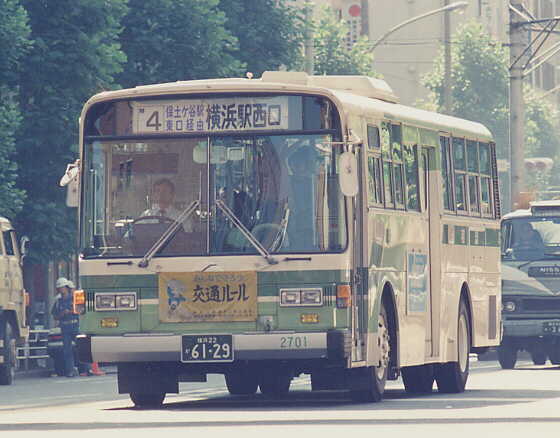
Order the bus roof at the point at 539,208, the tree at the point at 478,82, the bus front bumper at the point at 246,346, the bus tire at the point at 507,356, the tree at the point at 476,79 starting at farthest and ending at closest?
the tree at the point at 476,79
the tree at the point at 478,82
the bus tire at the point at 507,356
the bus roof at the point at 539,208
the bus front bumper at the point at 246,346

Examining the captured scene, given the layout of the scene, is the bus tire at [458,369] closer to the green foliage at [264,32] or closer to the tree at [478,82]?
A: the green foliage at [264,32]

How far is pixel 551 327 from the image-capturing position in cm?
3139

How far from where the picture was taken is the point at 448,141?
2275cm

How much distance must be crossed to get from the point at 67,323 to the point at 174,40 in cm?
805

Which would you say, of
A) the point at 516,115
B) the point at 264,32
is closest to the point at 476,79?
the point at 264,32

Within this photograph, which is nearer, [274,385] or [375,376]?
[375,376]

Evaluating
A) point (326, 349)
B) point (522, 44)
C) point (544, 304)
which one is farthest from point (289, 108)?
point (522, 44)

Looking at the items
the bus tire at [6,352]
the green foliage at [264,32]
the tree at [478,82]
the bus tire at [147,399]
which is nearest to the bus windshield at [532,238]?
the bus tire at [6,352]

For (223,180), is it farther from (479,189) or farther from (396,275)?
(479,189)

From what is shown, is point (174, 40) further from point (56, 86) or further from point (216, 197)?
point (216, 197)

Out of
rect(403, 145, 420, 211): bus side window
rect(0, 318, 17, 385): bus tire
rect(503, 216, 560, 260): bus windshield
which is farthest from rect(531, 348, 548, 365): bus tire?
rect(403, 145, 420, 211): bus side window

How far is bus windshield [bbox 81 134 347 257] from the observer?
1847 cm

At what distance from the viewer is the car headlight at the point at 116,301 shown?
18625 millimetres

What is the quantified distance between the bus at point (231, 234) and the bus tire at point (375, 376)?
0.02 metres
